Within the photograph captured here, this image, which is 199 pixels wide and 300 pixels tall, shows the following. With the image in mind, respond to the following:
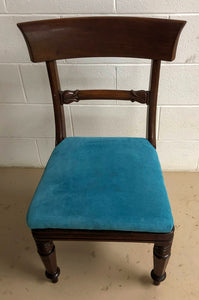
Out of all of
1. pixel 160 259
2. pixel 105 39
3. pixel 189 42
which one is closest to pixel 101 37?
pixel 105 39

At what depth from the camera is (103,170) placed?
3.04 feet

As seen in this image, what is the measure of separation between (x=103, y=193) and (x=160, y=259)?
0.99 ft

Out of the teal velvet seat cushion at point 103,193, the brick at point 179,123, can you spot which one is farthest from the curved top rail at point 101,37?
the brick at point 179,123

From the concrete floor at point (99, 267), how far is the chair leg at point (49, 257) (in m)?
0.05

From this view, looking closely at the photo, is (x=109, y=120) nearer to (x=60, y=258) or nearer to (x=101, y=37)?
Answer: (x=101, y=37)

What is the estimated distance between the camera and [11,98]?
4.57 feet

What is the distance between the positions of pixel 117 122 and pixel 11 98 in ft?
1.75

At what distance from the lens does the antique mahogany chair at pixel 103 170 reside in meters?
0.81

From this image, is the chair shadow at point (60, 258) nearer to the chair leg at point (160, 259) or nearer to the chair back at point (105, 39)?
the chair leg at point (160, 259)

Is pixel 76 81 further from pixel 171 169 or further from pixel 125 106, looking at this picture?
pixel 171 169

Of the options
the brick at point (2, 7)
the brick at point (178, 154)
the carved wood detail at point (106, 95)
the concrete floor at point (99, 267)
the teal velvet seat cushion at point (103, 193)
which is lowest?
the concrete floor at point (99, 267)

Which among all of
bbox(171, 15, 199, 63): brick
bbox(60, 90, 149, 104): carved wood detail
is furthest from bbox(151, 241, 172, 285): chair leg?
bbox(171, 15, 199, 63): brick

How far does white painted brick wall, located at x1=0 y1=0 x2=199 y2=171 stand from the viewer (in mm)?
1116

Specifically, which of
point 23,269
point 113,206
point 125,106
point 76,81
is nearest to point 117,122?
point 125,106
